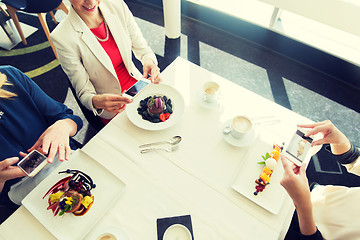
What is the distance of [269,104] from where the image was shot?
1.21 metres

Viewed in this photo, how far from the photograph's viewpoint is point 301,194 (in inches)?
33.9

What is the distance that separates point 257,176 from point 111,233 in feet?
2.00

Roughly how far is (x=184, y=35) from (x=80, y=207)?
240 centimetres

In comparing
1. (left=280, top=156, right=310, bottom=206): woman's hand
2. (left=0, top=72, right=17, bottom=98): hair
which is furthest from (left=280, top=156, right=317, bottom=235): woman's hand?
(left=0, top=72, right=17, bottom=98): hair

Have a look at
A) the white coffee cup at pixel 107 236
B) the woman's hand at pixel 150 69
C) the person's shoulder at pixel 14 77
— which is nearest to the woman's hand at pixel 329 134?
the woman's hand at pixel 150 69

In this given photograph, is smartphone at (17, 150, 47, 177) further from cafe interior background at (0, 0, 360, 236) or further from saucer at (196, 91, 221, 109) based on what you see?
cafe interior background at (0, 0, 360, 236)

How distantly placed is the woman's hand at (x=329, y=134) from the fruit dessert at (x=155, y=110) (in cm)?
61

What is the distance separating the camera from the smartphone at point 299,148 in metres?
0.95

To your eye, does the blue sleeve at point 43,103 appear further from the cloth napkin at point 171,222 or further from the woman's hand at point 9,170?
the cloth napkin at point 171,222

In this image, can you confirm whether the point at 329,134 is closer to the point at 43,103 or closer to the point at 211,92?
the point at 211,92

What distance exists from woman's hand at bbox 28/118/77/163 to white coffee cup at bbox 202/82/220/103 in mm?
673

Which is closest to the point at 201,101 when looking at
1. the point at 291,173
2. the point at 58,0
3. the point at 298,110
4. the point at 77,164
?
the point at 291,173

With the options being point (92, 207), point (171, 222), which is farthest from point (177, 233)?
point (92, 207)

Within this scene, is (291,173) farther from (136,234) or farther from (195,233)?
(136,234)
